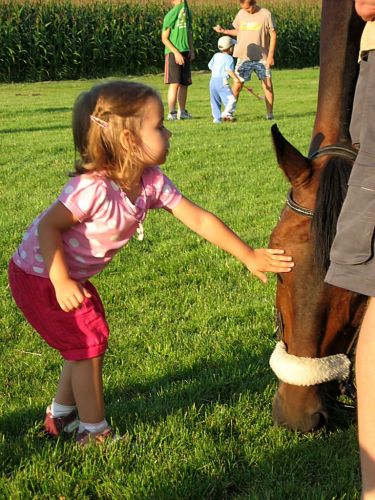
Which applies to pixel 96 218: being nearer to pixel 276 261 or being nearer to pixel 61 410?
pixel 276 261

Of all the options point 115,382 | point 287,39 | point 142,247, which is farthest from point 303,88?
point 115,382

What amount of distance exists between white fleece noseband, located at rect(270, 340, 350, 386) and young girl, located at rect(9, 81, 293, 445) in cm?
35

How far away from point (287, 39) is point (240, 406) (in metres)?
32.9

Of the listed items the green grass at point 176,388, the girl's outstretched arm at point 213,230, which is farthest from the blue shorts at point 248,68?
the girl's outstretched arm at point 213,230

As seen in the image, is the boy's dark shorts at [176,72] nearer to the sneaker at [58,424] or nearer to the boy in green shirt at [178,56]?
the boy in green shirt at [178,56]

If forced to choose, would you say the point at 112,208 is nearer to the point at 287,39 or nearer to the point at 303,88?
the point at 303,88

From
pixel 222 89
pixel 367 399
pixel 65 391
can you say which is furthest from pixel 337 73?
pixel 222 89

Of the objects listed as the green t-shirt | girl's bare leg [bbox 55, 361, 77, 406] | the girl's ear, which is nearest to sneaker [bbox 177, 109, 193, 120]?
the green t-shirt

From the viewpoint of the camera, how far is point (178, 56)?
14.1 m

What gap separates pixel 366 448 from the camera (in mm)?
2178

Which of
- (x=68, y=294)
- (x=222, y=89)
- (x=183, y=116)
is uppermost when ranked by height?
(x=68, y=294)

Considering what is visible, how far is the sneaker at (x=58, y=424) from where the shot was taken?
3179 millimetres

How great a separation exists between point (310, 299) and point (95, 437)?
3.63ft

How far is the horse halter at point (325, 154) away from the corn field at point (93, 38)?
26.6 metres
